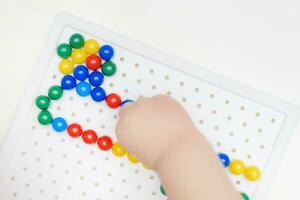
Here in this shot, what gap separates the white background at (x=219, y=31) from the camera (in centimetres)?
57

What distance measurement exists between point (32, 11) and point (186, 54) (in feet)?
0.72

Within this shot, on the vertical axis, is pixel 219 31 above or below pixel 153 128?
above

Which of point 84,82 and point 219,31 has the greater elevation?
point 219,31

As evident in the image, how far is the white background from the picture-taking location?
57 centimetres

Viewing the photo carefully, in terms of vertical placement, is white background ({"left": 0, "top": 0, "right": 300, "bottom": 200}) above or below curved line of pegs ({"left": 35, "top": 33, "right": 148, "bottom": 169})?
above

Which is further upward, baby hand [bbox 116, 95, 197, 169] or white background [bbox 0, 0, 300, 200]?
white background [bbox 0, 0, 300, 200]

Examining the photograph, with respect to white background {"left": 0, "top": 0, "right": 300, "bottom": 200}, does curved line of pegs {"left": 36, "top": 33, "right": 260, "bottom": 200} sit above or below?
below

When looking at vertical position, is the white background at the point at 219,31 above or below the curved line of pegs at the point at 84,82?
above

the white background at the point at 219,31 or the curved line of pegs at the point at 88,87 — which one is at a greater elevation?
the white background at the point at 219,31

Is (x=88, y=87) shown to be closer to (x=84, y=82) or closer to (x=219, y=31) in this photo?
(x=84, y=82)

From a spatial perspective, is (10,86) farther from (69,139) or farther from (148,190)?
(148,190)

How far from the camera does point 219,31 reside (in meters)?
0.57

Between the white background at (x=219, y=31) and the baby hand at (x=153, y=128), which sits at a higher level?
the white background at (x=219, y=31)

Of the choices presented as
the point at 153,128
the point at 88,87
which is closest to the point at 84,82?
the point at 88,87
